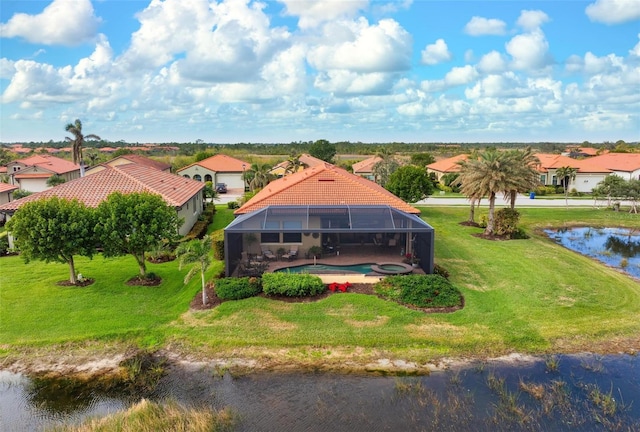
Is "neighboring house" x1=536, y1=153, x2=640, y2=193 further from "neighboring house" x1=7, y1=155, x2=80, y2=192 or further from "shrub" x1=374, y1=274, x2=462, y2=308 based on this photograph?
"neighboring house" x1=7, y1=155, x2=80, y2=192

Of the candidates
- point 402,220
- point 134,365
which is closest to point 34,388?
point 134,365

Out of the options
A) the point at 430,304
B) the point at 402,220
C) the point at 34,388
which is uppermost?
the point at 402,220

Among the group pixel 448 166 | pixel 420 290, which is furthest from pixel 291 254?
pixel 448 166

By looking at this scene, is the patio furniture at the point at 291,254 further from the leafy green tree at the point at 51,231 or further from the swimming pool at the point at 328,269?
the leafy green tree at the point at 51,231

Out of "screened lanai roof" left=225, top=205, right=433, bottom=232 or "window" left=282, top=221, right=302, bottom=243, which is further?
"window" left=282, top=221, right=302, bottom=243

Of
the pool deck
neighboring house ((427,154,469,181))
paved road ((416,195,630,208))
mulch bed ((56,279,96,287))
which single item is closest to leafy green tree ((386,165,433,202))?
paved road ((416,195,630,208))

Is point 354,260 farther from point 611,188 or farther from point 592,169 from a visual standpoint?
point 592,169

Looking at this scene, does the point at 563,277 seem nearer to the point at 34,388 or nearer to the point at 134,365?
the point at 134,365
